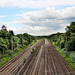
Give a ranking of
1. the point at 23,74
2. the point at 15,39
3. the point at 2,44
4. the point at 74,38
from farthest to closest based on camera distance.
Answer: the point at 15,39 → the point at 74,38 → the point at 2,44 → the point at 23,74

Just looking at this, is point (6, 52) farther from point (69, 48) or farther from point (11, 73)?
point (69, 48)

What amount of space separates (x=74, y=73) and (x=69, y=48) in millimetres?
17904

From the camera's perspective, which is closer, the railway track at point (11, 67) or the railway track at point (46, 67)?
the railway track at point (46, 67)

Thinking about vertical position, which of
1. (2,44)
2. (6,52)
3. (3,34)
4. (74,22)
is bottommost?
(6,52)

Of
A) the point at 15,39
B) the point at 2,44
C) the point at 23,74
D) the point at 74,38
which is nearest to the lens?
the point at 23,74

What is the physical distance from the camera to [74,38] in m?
31.1

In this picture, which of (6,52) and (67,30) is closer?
(6,52)

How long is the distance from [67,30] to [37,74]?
97.5ft

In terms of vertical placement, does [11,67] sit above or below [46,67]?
above

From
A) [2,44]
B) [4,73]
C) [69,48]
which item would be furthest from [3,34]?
[69,48]

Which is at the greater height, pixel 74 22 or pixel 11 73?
pixel 74 22

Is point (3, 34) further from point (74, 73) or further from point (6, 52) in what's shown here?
point (74, 73)

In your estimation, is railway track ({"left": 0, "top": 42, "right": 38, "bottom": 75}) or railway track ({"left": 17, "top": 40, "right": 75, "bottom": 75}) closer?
railway track ({"left": 17, "top": 40, "right": 75, "bottom": 75})

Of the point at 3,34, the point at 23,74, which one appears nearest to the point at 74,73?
the point at 23,74
